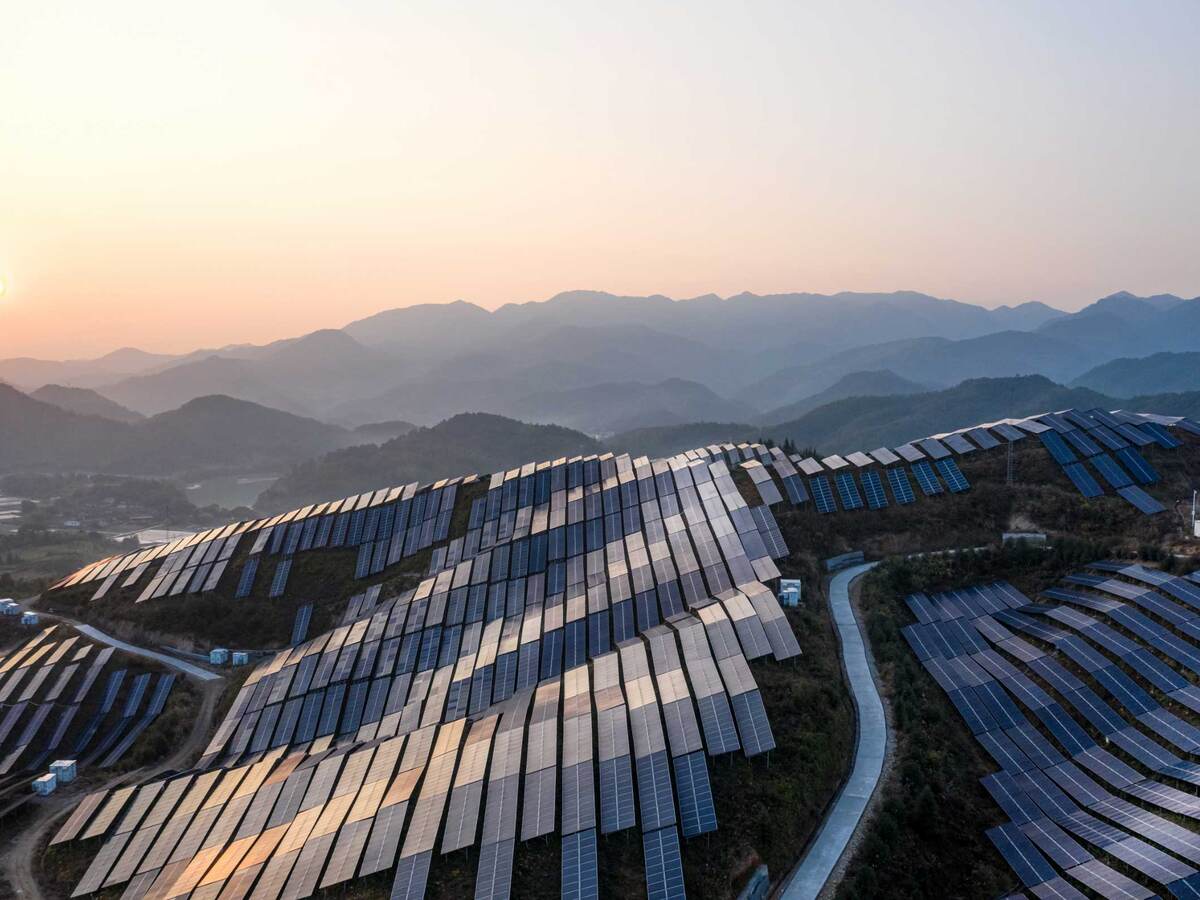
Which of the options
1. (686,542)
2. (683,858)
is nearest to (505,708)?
(683,858)

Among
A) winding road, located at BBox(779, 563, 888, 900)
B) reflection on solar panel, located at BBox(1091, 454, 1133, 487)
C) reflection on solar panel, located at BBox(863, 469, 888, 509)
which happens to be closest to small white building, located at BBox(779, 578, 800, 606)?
winding road, located at BBox(779, 563, 888, 900)

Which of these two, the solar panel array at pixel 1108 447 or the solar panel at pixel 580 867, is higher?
the solar panel array at pixel 1108 447

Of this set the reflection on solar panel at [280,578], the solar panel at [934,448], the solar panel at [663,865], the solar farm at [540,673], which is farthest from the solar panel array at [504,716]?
the solar panel at [934,448]

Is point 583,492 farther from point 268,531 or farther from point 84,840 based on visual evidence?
point 84,840

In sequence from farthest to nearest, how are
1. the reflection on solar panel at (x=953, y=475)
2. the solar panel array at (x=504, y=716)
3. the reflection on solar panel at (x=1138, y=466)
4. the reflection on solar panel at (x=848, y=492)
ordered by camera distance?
the reflection on solar panel at (x=953, y=475) → the reflection on solar panel at (x=848, y=492) → the reflection on solar panel at (x=1138, y=466) → the solar panel array at (x=504, y=716)

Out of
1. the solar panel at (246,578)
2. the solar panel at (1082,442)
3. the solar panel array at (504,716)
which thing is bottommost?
the solar panel at (246,578)

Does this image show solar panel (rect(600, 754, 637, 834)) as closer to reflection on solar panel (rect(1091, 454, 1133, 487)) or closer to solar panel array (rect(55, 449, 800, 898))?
solar panel array (rect(55, 449, 800, 898))

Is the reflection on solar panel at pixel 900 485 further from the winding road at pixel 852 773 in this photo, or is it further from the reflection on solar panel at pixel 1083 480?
the winding road at pixel 852 773
